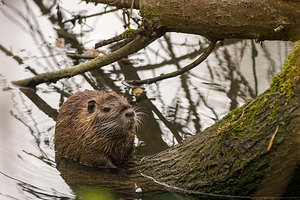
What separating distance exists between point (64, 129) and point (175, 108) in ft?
5.09

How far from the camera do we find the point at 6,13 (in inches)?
295

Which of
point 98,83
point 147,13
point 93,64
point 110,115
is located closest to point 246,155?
point 110,115

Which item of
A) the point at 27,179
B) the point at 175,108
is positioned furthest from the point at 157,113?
the point at 27,179

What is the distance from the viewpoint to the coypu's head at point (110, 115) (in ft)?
12.8

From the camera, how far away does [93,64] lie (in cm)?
485

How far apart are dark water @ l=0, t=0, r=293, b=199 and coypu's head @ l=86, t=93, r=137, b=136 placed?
1.91 feet

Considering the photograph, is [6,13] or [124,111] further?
[6,13]

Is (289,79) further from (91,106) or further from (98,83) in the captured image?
(98,83)

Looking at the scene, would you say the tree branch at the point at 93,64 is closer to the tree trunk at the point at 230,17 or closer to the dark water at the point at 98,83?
the dark water at the point at 98,83

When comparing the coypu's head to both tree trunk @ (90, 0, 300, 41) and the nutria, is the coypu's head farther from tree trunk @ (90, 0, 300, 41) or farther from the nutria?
tree trunk @ (90, 0, 300, 41)

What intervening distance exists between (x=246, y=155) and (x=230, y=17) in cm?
128

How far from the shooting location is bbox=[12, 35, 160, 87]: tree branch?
4.30 metres

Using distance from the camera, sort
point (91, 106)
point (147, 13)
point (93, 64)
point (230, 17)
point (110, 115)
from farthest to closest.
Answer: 1. point (93, 64)
2. point (91, 106)
3. point (110, 115)
4. point (147, 13)
5. point (230, 17)

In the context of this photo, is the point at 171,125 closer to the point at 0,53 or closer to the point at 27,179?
the point at 27,179
